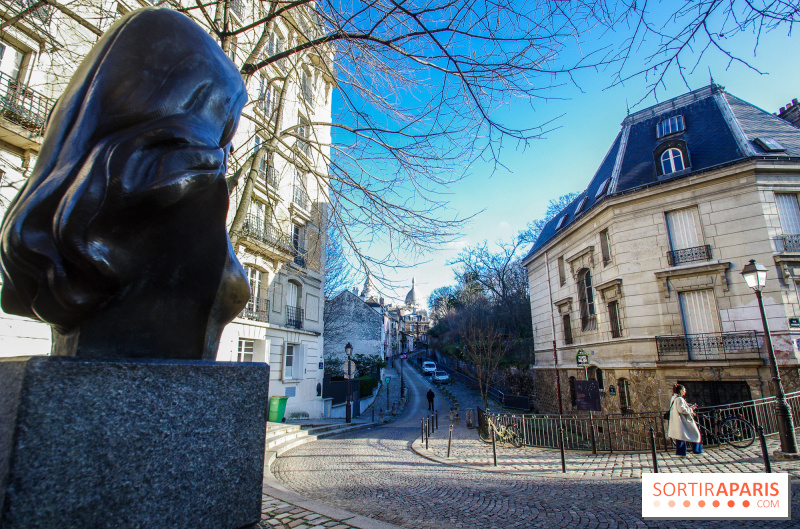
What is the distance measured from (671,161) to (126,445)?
76.8 feet

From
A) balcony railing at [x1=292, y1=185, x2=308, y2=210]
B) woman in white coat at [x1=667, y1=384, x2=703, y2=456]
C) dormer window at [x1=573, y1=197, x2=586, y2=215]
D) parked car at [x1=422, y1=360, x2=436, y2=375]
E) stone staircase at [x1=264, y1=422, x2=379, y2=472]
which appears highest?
dormer window at [x1=573, y1=197, x2=586, y2=215]

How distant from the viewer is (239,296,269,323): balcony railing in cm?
1698

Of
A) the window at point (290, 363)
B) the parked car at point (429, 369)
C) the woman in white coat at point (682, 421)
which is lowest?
the woman in white coat at point (682, 421)

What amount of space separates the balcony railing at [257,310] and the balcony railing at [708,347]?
17.0m

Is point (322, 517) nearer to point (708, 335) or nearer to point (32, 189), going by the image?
point (32, 189)

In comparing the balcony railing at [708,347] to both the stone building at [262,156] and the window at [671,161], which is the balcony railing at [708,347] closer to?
the window at [671,161]

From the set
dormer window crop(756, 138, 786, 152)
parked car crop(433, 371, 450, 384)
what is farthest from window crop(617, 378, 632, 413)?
parked car crop(433, 371, 450, 384)

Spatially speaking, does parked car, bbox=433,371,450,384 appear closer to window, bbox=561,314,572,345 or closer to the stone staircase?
window, bbox=561,314,572,345

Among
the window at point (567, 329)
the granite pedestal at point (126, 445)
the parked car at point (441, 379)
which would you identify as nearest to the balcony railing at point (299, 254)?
the granite pedestal at point (126, 445)

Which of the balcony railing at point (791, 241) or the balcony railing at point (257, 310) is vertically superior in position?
the balcony railing at point (791, 241)

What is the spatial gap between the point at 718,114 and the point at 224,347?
25.8 meters

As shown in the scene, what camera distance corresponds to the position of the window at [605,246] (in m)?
19.9

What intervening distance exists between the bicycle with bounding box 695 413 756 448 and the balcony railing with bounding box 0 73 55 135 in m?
18.4

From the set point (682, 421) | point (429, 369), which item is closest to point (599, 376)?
point (682, 421)
